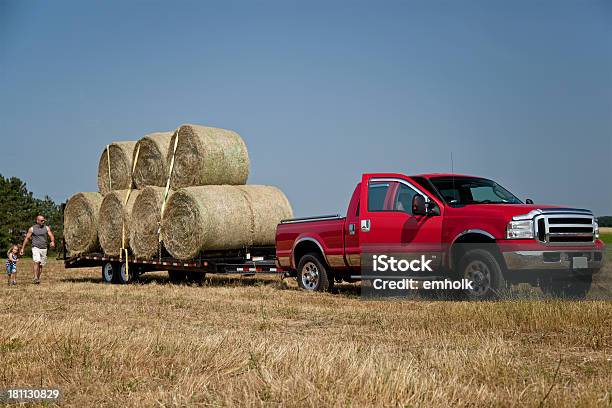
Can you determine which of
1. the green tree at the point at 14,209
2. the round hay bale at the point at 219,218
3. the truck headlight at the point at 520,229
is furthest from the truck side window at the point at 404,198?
the green tree at the point at 14,209

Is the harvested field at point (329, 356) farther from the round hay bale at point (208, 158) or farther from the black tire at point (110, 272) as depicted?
the black tire at point (110, 272)

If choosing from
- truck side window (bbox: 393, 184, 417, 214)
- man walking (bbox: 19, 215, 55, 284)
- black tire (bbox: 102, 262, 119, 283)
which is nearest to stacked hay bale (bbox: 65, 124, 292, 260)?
black tire (bbox: 102, 262, 119, 283)

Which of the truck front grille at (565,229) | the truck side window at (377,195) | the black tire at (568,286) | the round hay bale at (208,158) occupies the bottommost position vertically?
the black tire at (568,286)

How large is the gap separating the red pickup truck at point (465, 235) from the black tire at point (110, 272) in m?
6.95

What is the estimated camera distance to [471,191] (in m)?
12.7

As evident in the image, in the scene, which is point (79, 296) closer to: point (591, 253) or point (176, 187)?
point (176, 187)

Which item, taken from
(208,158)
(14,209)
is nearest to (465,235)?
(208,158)

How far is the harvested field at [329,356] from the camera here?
4.94m

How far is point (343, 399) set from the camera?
471 centimetres

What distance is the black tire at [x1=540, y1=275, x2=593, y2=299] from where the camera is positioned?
1117 cm

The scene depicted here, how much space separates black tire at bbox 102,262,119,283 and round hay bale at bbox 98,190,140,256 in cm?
72

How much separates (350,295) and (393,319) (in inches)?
162

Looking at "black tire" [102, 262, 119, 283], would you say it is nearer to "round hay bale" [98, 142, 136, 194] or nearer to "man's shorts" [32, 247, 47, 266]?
"man's shorts" [32, 247, 47, 266]

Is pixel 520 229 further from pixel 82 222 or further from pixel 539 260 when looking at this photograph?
pixel 82 222
